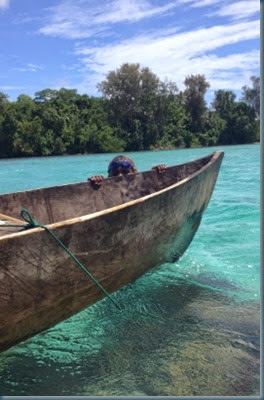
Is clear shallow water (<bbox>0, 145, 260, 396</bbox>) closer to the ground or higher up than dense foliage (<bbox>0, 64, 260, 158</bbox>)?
closer to the ground

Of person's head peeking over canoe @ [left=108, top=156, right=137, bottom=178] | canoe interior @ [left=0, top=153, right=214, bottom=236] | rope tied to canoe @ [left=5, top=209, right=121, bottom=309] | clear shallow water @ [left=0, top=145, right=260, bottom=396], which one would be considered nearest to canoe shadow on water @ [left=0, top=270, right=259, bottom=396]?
clear shallow water @ [left=0, top=145, right=260, bottom=396]

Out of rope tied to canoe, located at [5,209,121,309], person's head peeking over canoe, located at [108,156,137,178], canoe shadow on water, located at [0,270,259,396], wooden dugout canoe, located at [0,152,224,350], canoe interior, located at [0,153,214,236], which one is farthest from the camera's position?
person's head peeking over canoe, located at [108,156,137,178]

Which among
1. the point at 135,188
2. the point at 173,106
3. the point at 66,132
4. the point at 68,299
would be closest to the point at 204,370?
the point at 68,299

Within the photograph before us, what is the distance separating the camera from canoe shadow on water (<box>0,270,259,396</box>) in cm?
315

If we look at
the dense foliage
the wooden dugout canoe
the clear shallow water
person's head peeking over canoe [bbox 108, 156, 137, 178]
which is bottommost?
the clear shallow water

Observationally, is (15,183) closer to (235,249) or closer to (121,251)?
(235,249)

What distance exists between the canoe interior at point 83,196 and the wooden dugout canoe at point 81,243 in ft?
0.04

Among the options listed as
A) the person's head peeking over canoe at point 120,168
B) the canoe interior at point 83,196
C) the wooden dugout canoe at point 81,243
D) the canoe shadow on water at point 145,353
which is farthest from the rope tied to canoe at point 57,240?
the person's head peeking over canoe at point 120,168

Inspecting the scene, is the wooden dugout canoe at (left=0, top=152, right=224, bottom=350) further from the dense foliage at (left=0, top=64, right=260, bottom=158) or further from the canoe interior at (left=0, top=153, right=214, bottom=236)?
the dense foliage at (left=0, top=64, right=260, bottom=158)

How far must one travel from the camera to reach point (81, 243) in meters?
3.33

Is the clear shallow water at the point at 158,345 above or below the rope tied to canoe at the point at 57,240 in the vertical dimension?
below

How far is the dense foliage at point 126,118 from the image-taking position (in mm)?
44188

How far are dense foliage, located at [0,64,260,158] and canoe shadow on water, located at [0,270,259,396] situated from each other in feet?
133

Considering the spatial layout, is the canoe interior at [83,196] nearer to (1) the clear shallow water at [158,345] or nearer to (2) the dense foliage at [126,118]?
(1) the clear shallow water at [158,345]
